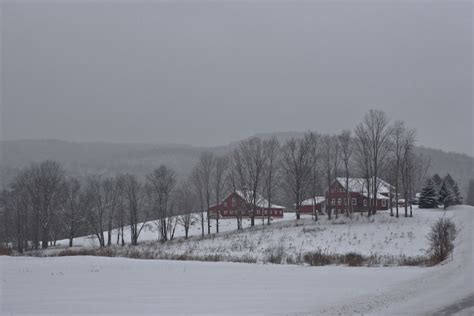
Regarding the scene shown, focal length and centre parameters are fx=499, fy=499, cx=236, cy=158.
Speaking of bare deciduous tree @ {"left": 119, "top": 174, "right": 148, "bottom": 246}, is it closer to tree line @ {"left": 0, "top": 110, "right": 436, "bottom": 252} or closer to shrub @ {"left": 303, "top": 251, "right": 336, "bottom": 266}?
tree line @ {"left": 0, "top": 110, "right": 436, "bottom": 252}

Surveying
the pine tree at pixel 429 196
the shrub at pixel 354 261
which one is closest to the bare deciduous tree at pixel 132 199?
the pine tree at pixel 429 196

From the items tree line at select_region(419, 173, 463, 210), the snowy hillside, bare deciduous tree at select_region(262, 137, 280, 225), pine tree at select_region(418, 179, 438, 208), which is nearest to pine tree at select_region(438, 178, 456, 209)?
tree line at select_region(419, 173, 463, 210)

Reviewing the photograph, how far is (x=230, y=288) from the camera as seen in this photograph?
53.8 ft

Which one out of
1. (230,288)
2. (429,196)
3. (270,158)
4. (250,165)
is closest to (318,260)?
(230,288)

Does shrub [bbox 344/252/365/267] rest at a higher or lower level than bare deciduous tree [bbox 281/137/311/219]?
lower

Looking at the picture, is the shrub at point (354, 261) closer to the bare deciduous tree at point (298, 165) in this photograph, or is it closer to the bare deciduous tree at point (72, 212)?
the bare deciduous tree at point (298, 165)

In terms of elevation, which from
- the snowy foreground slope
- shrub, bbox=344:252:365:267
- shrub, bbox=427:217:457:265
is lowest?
shrub, bbox=344:252:365:267

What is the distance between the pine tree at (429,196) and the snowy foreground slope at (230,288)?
46.1m

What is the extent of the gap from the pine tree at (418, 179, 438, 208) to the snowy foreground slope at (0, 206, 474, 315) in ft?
151

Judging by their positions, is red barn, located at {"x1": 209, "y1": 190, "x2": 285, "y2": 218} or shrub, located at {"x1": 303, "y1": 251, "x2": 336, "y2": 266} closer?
shrub, located at {"x1": 303, "y1": 251, "x2": 336, "y2": 266}

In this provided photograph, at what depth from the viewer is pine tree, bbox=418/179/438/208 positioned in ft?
221

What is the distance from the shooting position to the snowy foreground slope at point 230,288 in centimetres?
1293

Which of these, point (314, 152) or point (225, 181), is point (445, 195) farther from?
point (225, 181)

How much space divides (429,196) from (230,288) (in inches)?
2270
